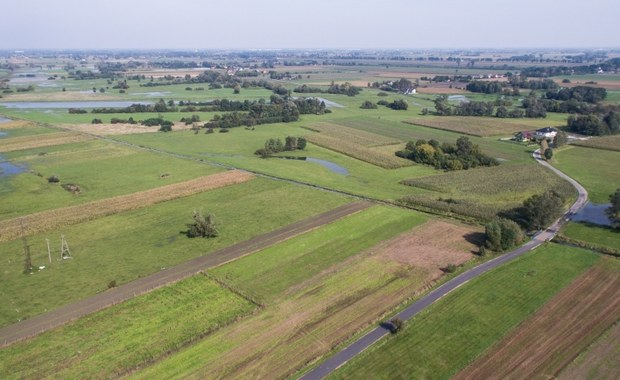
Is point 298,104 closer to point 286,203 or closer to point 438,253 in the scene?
point 286,203

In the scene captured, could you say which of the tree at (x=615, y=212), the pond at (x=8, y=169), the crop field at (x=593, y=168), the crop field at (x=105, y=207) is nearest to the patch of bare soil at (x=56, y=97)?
the pond at (x=8, y=169)

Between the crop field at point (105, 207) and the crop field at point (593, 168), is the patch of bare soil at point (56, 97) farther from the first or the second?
the crop field at point (593, 168)

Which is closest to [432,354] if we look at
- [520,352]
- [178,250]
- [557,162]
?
[520,352]

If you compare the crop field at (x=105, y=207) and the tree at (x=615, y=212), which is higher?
the tree at (x=615, y=212)

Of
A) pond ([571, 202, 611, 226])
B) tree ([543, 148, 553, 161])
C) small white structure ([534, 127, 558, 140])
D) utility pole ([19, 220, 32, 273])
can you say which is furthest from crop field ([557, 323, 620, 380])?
small white structure ([534, 127, 558, 140])

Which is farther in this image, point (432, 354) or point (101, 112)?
point (101, 112)

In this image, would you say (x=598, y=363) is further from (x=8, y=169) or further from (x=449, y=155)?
(x=8, y=169)
